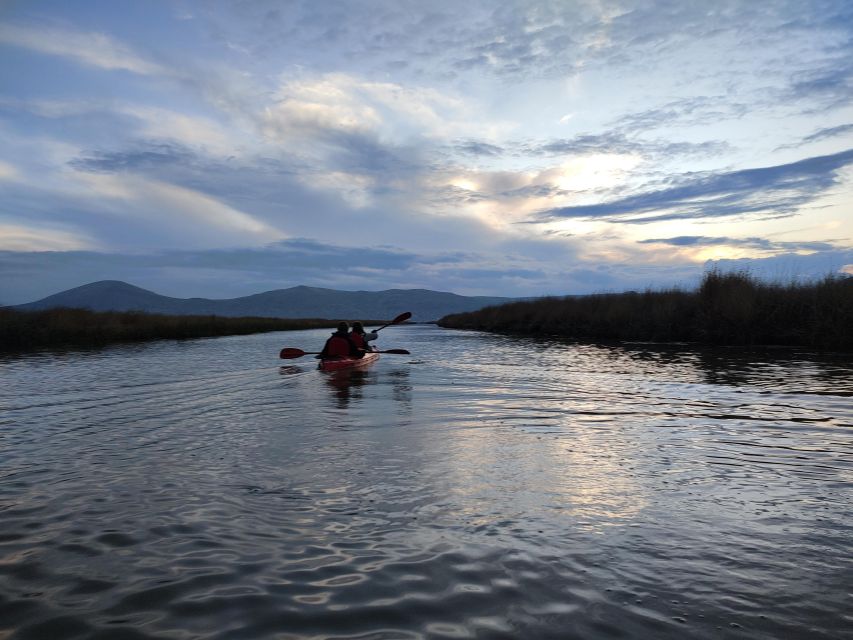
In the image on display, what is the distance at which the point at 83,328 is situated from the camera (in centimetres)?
2648

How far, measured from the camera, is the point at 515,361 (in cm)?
1756

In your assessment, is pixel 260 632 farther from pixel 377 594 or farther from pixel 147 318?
pixel 147 318

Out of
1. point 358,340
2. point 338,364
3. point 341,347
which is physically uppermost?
point 358,340

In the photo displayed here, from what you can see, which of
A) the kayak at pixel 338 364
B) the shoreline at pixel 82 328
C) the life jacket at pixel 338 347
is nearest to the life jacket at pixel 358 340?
the life jacket at pixel 338 347

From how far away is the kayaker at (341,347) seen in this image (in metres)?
16.1

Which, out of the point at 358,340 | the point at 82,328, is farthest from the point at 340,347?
the point at 82,328

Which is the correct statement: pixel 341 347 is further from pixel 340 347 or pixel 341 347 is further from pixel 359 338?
pixel 359 338

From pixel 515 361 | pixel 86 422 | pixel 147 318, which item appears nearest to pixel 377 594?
pixel 86 422

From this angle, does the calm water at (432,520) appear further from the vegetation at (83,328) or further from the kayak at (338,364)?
the vegetation at (83,328)

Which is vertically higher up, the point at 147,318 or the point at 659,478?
the point at 147,318

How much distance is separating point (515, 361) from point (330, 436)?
11.1 m

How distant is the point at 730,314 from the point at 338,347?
15051mm

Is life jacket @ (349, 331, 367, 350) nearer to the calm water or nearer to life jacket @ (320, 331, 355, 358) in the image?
life jacket @ (320, 331, 355, 358)

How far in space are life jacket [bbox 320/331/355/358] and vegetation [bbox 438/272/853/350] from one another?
1469 centimetres
